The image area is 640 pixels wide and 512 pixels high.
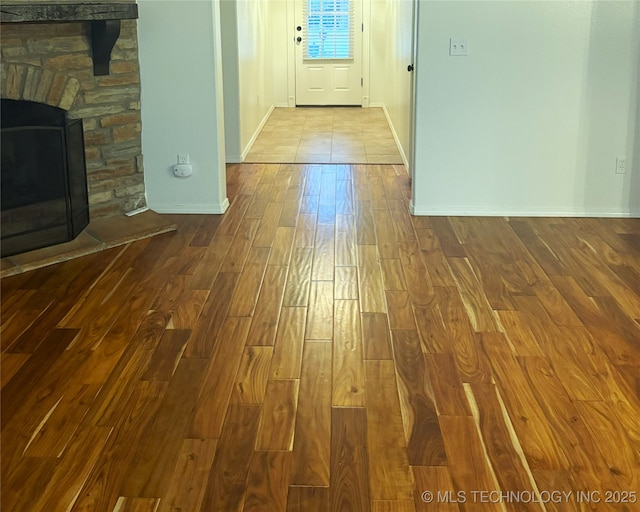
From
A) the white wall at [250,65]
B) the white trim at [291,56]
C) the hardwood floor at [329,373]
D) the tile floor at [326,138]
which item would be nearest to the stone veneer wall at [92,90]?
the hardwood floor at [329,373]

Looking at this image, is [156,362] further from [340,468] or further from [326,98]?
[326,98]

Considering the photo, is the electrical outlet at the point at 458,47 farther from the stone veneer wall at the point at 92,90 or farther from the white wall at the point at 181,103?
the stone veneer wall at the point at 92,90

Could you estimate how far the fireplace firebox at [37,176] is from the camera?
4137mm

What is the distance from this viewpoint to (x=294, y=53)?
1061 centimetres

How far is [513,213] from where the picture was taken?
5039 mm

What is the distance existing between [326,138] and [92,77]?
3716mm

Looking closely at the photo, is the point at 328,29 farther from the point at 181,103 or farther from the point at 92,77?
the point at 92,77

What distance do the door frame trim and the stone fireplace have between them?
593 centimetres

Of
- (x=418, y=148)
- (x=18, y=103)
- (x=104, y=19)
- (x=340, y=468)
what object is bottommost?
(x=340, y=468)

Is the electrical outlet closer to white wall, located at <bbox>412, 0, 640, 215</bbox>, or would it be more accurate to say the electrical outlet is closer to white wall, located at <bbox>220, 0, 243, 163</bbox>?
white wall, located at <bbox>412, 0, 640, 215</bbox>

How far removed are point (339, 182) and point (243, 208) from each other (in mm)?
1067

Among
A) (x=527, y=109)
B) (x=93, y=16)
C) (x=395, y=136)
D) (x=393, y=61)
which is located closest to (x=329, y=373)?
(x=93, y=16)

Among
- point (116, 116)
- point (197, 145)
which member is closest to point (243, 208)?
point (197, 145)

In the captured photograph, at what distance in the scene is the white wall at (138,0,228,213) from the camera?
480 centimetres
